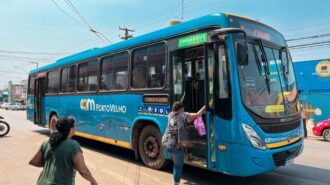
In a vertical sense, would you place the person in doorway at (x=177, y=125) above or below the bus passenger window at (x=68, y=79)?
below

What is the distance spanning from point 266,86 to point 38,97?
37.6ft

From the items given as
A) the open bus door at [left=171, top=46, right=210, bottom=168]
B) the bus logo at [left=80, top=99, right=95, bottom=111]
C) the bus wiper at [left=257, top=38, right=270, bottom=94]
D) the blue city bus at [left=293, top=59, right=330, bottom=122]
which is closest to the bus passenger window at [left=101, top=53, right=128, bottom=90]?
the bus logo at [left=80, top=99, right=95, bottom=111]

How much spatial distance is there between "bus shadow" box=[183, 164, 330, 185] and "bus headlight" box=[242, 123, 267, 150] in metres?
1.49

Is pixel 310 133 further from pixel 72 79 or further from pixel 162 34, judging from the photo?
pixel 162 34

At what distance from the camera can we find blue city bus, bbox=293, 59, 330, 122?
20.5 metres

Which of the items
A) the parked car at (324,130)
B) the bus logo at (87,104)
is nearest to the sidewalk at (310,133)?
the parked car at (324,130)

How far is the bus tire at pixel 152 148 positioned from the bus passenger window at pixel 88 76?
2.83m

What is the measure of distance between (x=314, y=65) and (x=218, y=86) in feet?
62.5

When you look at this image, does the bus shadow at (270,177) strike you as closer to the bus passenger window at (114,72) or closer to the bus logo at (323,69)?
the bus passenger window at (114,72)

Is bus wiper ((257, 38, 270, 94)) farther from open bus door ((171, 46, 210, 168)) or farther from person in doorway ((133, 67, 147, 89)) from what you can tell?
person in doorway ((133, 67, 147, 89))

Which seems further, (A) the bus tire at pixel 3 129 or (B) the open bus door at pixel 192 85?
(A) the bus tire at pixel 3 129

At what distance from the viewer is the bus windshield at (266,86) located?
17.5 feet

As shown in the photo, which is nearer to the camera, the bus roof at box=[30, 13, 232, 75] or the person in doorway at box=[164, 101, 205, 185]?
the person in doorway at box=[164, 101, 205, 185]

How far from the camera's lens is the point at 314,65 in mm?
21922
